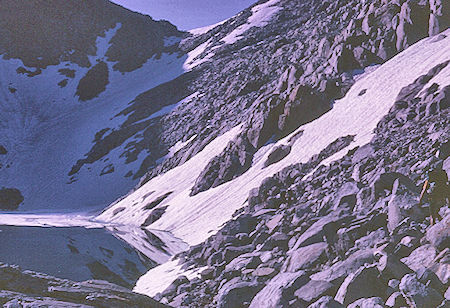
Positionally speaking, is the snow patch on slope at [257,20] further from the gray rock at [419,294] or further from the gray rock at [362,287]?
the gray rock at [419,294]

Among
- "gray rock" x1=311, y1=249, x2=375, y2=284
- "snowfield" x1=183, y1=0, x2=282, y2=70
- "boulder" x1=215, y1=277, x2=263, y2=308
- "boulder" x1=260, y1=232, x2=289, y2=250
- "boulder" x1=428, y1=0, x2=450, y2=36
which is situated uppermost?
"snowfield" x1=183, y1=0, x2=282, y2=70

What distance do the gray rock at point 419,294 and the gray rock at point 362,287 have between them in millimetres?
740

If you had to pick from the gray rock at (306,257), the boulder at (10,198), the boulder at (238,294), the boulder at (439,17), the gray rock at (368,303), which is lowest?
the gray rock at (306,257)

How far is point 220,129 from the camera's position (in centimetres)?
4544

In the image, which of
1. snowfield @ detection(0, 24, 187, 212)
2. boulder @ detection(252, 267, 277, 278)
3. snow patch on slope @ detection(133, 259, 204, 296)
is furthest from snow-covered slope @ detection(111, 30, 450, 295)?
snowfield @ detection(0, 24, 187, 212)

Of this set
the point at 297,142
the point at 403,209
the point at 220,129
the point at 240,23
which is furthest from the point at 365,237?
the point at 240,23

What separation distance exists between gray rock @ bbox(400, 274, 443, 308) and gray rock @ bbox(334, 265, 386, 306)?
0.74 meters

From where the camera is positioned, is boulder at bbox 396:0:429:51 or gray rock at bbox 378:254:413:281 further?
boulder at bbox 396:0:429:51

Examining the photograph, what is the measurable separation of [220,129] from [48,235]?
61.7ft

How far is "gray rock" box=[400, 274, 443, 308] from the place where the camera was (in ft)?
22.2

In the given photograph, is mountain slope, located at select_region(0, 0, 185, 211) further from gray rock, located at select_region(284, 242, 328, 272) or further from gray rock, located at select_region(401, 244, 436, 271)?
gray rock, located at select_region(401, 244, 436, 271)

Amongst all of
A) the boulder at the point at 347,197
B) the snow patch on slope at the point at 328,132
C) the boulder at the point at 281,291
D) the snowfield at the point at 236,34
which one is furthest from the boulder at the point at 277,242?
the snowfield at the point at 236,34

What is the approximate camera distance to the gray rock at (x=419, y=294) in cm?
678

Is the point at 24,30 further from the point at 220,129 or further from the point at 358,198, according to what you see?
the point at 358,198
